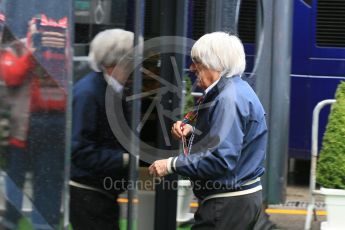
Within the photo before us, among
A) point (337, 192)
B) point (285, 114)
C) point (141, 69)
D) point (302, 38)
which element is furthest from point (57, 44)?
point (302, 38)

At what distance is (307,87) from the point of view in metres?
8.93

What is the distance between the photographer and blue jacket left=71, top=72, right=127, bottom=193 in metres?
3.66

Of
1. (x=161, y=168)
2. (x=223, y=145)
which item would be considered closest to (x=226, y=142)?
(x=223, y=145)

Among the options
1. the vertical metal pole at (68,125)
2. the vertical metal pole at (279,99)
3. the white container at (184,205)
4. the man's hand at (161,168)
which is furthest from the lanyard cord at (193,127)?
the vertical metal pole at (279,99)

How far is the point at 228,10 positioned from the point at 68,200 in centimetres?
190

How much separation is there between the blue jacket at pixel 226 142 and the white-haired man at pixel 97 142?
37 centimetres

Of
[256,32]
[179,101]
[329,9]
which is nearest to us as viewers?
[179,101]

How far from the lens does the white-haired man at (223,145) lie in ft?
11.9

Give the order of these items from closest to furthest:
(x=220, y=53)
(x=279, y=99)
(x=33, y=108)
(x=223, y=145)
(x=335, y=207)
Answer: (x=33, y=108)
(x=223, y=145)
(x=220, y=53)
(x=335, y=207)
(x=279, y=99)

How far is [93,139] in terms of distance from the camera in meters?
3.77

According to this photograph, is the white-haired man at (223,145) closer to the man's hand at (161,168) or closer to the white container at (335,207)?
the man's hand at (161,168)

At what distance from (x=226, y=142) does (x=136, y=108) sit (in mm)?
534

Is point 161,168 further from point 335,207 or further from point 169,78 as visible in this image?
point 335,207

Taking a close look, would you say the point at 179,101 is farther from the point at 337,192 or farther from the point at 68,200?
the point at 337,192
